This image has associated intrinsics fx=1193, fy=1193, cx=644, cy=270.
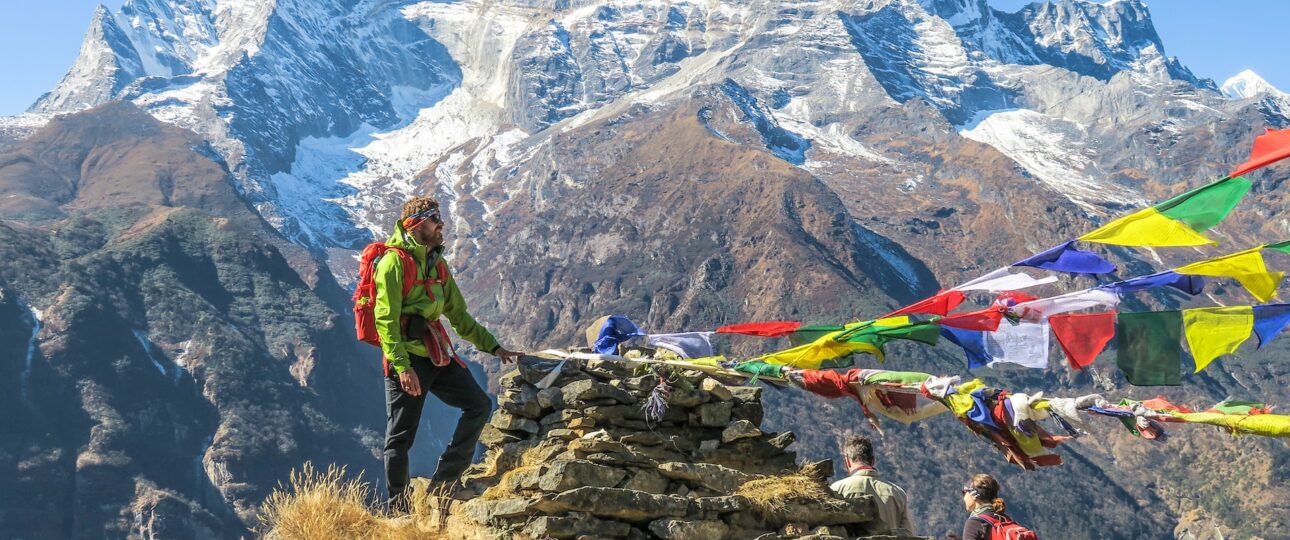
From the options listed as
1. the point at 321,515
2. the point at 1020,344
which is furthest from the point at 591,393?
the point at 1020,344

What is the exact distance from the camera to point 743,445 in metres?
11.8

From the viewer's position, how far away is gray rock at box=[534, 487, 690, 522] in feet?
30.3

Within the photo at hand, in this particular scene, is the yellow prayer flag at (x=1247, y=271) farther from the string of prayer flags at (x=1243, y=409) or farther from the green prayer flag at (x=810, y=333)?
the green prayer flag at (x=810, y=333)

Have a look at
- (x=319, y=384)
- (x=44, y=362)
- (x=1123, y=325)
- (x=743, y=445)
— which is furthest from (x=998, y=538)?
(x=319, y=384)

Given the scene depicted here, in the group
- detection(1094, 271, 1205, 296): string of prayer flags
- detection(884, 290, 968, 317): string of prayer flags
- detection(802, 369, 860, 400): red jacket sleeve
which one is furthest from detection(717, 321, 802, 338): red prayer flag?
detection(1094, 271, 1205, 296): string of prayer flags

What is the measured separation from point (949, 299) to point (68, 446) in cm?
14176

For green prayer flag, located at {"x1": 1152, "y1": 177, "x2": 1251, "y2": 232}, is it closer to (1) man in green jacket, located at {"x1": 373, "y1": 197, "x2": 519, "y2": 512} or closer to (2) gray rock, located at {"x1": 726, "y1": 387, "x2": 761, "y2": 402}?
(2) gray rock, located at {"x1": 726, "y1": 387, "x2": 761, "y2": 402}

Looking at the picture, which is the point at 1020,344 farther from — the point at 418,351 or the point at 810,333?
the point at 418,351

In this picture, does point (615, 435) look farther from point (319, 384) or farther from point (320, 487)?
point (319, 384)

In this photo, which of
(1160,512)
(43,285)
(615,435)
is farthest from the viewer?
(43,285)

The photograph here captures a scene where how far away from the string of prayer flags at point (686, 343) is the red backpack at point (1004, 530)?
5.92 meters

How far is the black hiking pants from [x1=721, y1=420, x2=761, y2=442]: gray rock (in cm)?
250

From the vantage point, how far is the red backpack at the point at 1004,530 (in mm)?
8992

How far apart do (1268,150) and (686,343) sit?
24.1 feet
